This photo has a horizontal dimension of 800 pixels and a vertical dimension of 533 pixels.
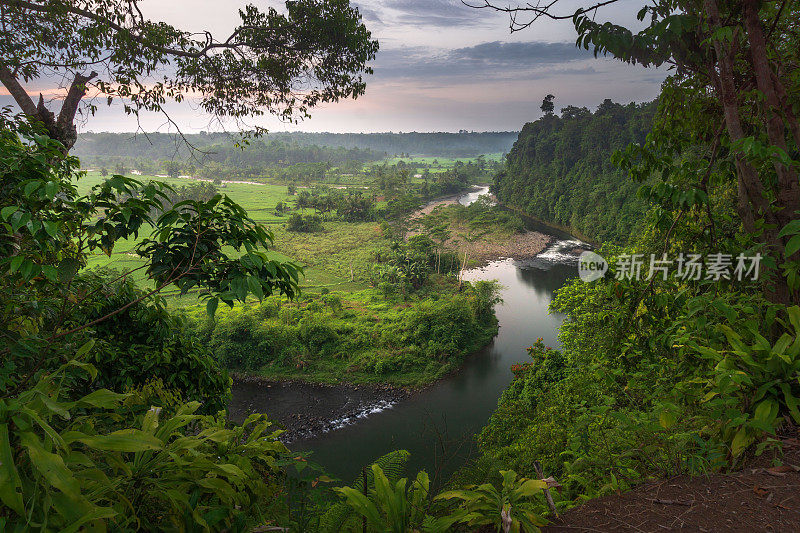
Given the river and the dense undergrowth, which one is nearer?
the river

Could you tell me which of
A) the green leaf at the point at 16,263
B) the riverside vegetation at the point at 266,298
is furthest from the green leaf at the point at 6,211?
the green leaf at the point at 16,263

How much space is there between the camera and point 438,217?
44.7 metres

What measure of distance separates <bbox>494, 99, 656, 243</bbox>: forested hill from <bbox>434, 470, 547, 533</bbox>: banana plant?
1241 inches

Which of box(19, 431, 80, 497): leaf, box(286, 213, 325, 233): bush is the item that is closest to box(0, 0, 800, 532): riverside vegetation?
box(19, 431, 80, 497): leaf

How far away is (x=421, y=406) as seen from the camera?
15.3 meters

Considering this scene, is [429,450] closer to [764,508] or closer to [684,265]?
[684,265]

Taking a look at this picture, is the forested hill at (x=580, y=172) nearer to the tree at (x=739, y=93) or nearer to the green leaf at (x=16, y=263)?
the tree at (x=739, y=93)

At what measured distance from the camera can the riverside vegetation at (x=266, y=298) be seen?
1714 mm

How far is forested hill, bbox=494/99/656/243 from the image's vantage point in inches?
1357

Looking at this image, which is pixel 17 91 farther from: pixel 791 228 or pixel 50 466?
pixel 791 228

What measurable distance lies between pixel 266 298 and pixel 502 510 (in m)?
2.07

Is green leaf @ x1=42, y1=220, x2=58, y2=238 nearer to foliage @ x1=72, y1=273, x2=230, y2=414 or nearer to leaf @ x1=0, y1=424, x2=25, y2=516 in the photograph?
leaf @ x1=0, y1=424, x2=25, y2=516

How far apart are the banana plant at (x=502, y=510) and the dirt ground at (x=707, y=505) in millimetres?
224

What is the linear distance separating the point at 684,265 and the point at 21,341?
496 centimetres
